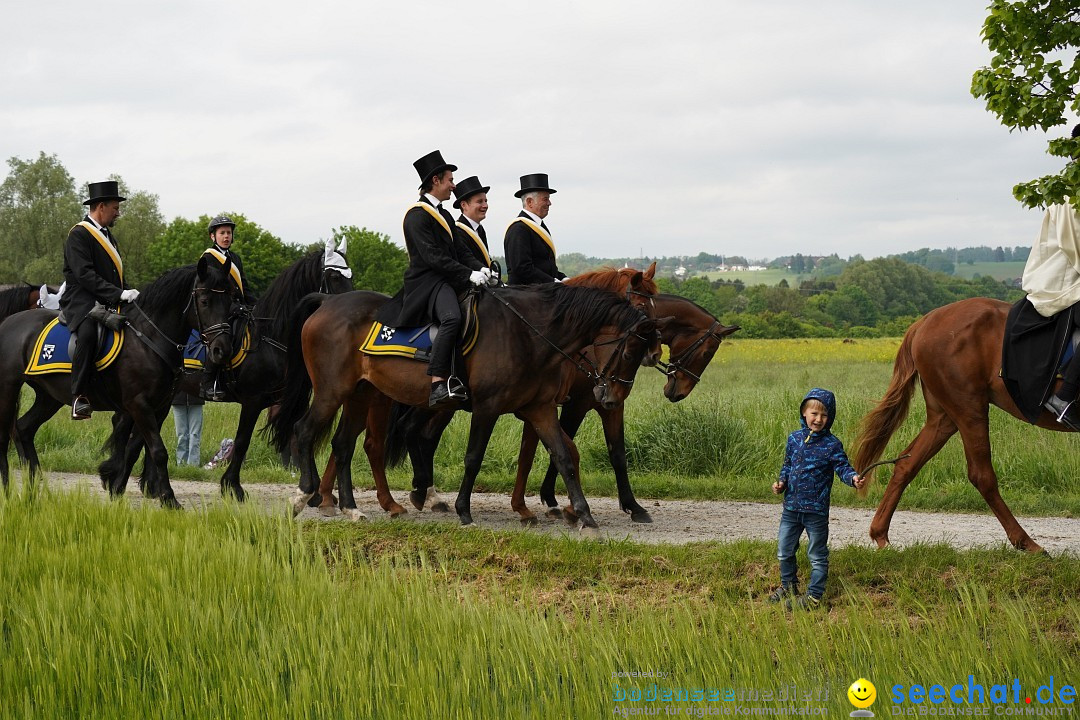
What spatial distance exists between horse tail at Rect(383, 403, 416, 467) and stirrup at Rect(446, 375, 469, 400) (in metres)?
1.66

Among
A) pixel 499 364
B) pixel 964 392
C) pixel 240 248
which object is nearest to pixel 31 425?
pixel 499 364

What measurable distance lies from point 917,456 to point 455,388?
3.92 m

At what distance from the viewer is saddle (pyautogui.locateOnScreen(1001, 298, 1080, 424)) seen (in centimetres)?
820

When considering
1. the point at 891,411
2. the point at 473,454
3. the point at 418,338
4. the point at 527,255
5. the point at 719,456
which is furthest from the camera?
the point at 719,456

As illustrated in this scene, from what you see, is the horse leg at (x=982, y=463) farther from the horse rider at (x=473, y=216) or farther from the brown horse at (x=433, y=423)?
the horse rider at (x=473, y=216)

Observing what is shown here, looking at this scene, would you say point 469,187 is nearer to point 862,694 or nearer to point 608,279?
point 608,279

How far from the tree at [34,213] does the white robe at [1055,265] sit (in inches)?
2432

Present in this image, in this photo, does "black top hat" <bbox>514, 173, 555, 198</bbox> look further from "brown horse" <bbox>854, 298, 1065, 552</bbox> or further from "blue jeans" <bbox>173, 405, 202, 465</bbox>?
"blue jeans" <bbox>173, 405, 202, 465</bbox>

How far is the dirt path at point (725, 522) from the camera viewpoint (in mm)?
9469

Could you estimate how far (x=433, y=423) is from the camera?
1188cm

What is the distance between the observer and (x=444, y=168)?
10.7 metres

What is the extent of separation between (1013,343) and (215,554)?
5873 millimetres

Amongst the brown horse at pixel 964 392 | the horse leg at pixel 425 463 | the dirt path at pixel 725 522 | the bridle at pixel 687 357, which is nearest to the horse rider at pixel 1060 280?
the brown horse at pixel 964 392

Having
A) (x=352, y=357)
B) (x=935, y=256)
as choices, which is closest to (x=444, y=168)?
(x=352, y=357)
